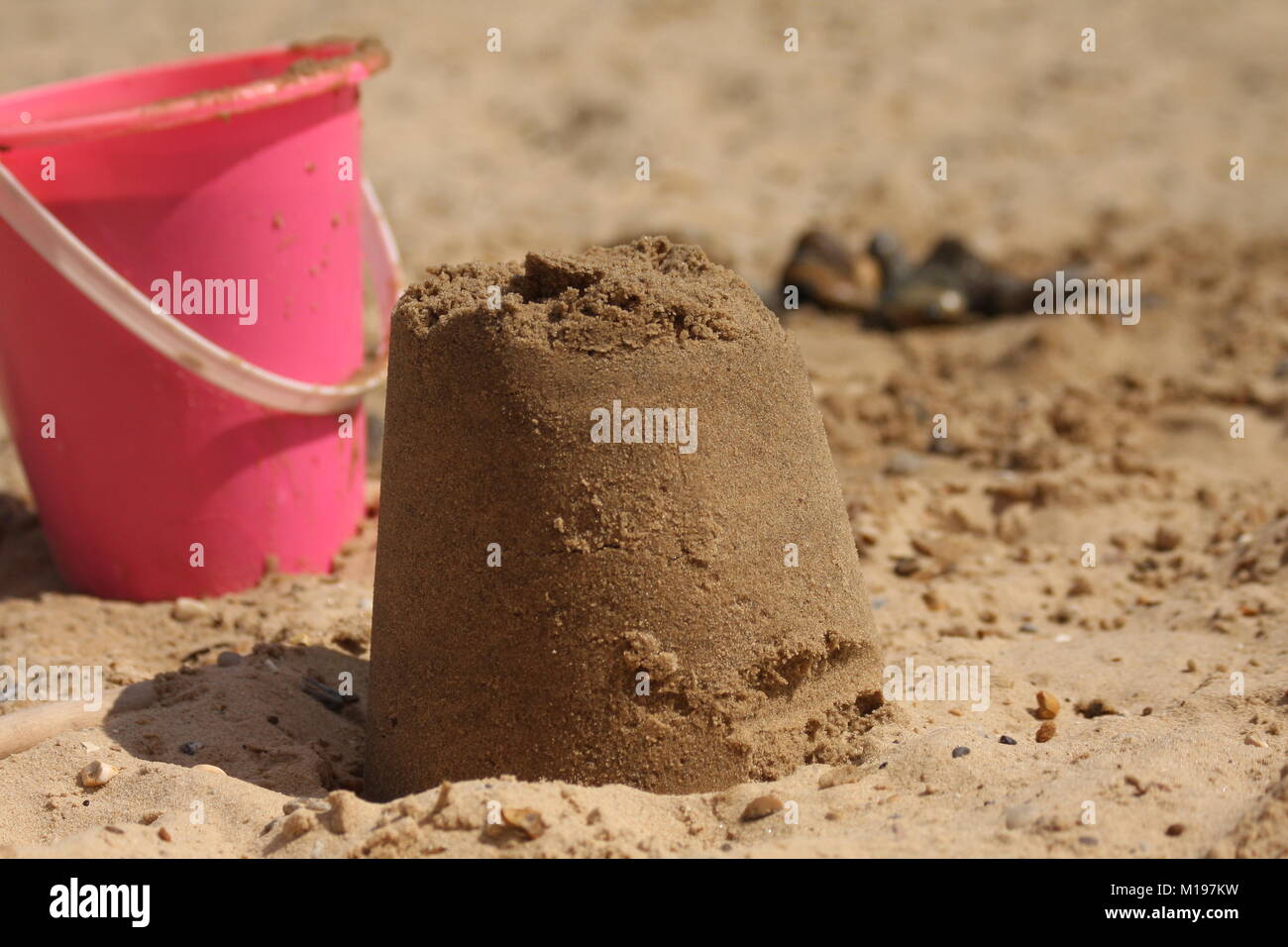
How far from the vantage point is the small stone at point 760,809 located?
2.33 m

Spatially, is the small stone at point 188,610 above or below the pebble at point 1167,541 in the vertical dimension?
below

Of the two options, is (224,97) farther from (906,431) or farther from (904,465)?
(906,431)

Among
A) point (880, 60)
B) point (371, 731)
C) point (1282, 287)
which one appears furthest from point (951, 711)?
point (880, 60)

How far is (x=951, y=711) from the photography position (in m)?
2.78

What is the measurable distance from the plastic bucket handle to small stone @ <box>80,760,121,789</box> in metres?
1.04

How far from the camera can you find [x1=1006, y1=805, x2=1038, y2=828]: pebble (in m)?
2.18

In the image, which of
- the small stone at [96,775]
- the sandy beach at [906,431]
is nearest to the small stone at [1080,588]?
the sandy beach at [906,431]

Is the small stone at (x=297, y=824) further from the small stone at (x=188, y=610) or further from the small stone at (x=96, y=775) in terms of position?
the small stone at (x=188, y=610)

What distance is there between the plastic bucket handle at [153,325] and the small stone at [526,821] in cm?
155

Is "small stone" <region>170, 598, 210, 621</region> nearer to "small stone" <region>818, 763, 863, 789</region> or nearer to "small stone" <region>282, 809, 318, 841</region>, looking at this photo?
"small stone" <region>282, 809, 318, 841</region>

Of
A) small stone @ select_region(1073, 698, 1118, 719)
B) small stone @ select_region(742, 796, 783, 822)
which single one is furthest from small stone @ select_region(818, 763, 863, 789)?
small stone @ select_region(1073, 698, 1118, 719)

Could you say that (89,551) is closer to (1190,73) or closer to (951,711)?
(951,711)

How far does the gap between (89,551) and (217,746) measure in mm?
1101

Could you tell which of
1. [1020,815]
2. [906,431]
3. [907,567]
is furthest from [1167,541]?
[1020,815]
